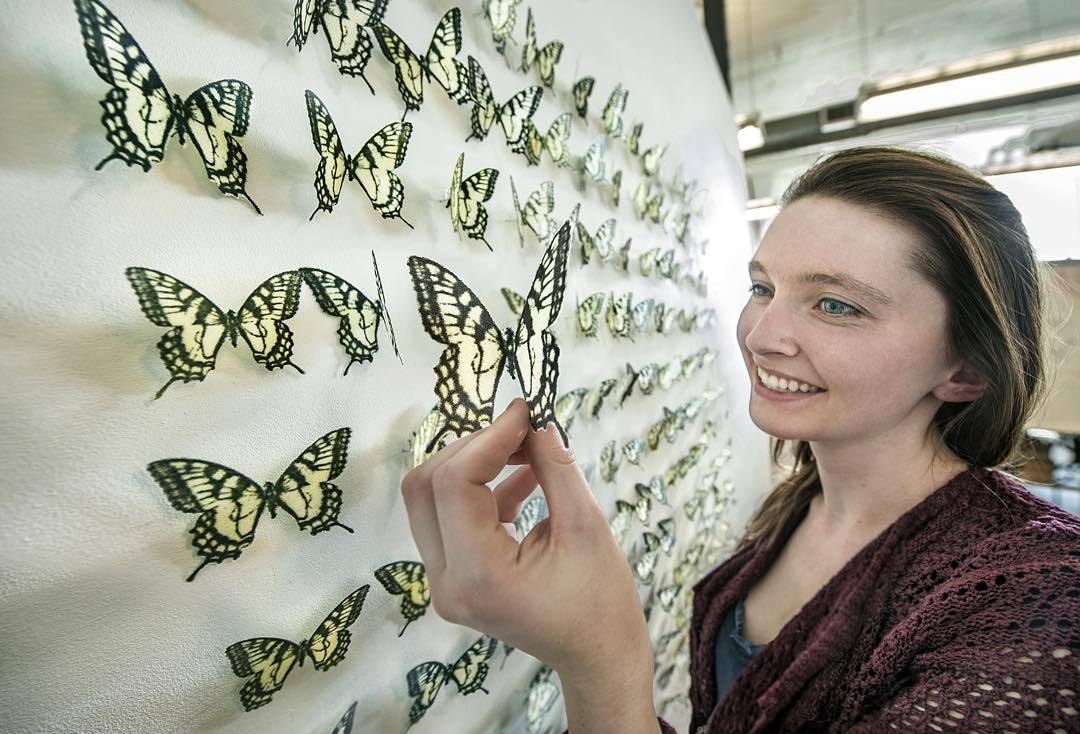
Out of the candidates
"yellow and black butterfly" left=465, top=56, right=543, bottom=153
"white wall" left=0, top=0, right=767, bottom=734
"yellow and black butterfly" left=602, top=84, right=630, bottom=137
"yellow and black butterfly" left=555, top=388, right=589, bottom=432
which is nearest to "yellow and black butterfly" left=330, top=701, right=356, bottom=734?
"white wall" left=0, top=0, right=767, bottom=734

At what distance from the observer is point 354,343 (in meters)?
0.56

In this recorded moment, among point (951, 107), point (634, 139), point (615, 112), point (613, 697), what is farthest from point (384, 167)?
point (951, 107)

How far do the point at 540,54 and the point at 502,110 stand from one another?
212mm

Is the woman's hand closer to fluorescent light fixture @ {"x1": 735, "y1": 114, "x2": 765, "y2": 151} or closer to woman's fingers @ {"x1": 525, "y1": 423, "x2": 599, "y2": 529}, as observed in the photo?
woman's fingers @ {"x1": 525, "y1": 423, "x2": 599, "y2": 529}

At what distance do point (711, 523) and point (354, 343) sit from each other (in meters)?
1.61

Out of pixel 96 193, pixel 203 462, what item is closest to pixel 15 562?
pixel 203 462

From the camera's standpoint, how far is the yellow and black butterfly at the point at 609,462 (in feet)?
3.68

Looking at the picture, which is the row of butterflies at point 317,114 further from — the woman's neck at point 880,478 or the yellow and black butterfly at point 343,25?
the woman's neck at point 880,478

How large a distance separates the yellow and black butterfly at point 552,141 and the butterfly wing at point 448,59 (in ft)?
0.59

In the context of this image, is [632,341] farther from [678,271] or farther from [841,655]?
[841,655]

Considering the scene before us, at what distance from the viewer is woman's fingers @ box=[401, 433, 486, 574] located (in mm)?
427

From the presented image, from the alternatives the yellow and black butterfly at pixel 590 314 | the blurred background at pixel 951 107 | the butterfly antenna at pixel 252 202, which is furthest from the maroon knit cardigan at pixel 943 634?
the blurred background at pixel 951 107

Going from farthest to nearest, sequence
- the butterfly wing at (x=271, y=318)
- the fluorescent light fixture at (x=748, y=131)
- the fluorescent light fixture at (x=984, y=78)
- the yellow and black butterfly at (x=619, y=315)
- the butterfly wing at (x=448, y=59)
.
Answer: the fluorescent light fixture at (x=748, y=131), the fluorescent light fixture at (x=984, y=78), the yellow and black butterfly at (x=619, y=315), the butterfly wing at (x=448, y=59), the butterfly wing at (x=271, y=318)

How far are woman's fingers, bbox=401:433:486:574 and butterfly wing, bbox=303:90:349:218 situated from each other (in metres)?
0.29
